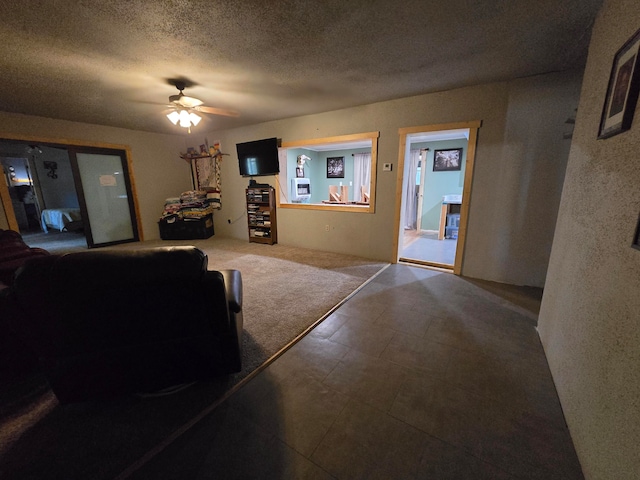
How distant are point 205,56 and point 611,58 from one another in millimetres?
2931

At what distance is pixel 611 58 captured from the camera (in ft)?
4.57

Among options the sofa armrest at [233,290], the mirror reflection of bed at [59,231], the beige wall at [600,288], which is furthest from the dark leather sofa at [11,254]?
the beige wall at [600,288]

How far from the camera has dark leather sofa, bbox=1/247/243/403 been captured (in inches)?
44.6

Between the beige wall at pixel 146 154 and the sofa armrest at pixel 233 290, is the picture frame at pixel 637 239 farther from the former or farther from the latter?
the beige wall at pixel 146 154

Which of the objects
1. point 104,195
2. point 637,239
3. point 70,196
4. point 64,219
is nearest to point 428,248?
point 637,239

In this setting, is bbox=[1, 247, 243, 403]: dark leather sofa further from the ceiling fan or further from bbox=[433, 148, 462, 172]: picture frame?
bbox=[433, 148, 462, 172]: picture frame

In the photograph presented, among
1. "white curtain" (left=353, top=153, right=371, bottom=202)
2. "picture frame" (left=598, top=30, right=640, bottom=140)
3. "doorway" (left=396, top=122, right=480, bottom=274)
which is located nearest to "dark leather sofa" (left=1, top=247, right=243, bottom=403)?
"picture frame" (left=598, top=30, right=640, bottom=140)

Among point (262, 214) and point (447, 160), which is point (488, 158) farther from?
point (262, 214)

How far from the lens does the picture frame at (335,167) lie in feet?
26.1

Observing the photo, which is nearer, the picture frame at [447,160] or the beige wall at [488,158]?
the beige wall at [488,158]

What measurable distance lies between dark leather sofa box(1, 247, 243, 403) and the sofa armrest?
1 cm

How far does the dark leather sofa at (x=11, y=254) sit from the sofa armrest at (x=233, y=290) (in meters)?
1.75

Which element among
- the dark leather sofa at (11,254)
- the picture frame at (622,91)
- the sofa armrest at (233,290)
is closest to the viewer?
the picture frame at (622,91)

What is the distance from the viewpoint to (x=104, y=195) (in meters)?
5.15
